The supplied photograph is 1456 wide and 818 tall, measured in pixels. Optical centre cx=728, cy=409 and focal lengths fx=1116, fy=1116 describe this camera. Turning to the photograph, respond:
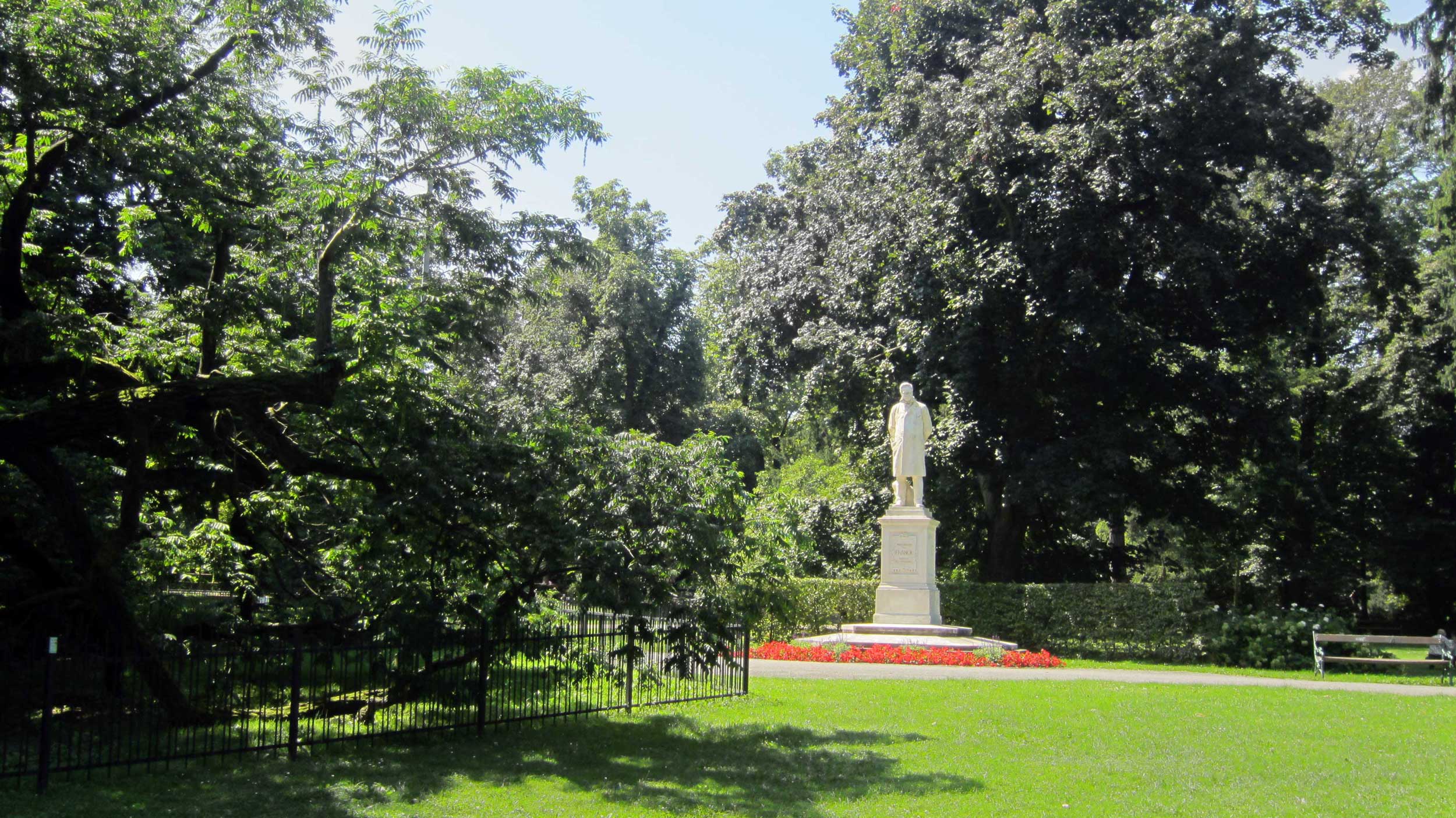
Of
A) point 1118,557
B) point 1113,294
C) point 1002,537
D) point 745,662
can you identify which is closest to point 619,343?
point 1002,537

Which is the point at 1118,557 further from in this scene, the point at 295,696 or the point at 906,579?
the point at 295,696

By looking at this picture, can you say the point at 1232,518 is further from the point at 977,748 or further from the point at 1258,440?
the point at 977,748

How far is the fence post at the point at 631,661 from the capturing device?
11.9 metres

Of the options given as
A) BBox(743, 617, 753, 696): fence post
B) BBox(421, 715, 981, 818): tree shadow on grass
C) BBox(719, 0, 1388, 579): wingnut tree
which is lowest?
BBox(421, 715, 981, 818): tree shadow on grass

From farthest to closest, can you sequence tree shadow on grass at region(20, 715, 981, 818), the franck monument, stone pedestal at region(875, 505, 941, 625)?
stone pedestal at region(875, 505, 941, 625) → the franck monument → tree shadow on grass at region(20, 715, 981, 818)

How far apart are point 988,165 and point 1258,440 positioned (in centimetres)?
872

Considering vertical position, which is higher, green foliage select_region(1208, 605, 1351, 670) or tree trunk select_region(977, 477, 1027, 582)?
tree trunk select_region(977, 477, 1027, 582)

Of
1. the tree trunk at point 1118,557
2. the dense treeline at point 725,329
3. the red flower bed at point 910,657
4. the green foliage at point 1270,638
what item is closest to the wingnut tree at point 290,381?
the dense treeline at point 725,329

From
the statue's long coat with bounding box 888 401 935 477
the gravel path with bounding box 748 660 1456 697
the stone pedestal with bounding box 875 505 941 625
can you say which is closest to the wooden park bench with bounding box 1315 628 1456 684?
the gravel path with bounding box 748 660 1456 697

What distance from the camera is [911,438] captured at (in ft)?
77.4

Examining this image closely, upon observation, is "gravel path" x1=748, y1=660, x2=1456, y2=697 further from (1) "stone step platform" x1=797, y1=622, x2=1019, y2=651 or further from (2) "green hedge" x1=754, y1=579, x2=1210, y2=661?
(2) "green hedge" x1=754, y1=579, x2=1210, y2=661

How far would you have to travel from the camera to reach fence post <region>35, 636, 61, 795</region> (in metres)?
8.46

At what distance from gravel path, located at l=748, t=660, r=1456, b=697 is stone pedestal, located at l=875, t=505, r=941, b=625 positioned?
3.55m

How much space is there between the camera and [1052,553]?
1183 inches
